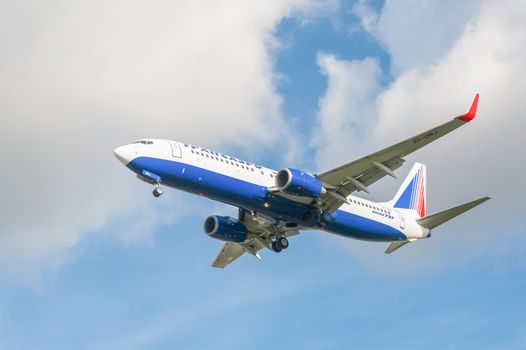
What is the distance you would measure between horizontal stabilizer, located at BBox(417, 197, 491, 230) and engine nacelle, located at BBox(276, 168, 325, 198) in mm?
10428

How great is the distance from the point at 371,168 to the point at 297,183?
203 inches

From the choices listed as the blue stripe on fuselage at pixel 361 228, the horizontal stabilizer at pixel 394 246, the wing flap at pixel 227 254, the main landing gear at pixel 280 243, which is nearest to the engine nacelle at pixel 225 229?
the main landing gear at pixel 280 243

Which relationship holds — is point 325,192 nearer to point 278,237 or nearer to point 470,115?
point 278,237

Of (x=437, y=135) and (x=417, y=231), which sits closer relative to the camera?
(x=437, y=135)

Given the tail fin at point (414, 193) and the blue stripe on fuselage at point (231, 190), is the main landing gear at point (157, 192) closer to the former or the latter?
the blue stripe on fuselage at point (231, 190)

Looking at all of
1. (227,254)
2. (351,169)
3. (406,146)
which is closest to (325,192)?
(351,169)

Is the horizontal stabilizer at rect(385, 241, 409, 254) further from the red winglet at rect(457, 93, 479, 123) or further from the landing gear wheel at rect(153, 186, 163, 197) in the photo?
the landing gear wheel at rect(153, 186, 163, 197)

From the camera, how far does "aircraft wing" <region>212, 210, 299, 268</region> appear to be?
6175 cm

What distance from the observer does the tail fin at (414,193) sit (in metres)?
67.9

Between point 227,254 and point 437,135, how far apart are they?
78.8ft

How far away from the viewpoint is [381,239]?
2478 inches

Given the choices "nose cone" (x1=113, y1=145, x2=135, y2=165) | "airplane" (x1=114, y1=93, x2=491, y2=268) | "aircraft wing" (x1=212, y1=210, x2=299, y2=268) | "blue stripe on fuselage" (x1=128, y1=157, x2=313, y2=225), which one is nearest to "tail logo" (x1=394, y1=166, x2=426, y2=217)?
"airplane" (x1=114, y1=93, x2=491, y2=268)

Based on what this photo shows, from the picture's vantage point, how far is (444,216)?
62562mm

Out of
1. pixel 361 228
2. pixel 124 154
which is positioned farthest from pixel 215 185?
pixel 361 228
